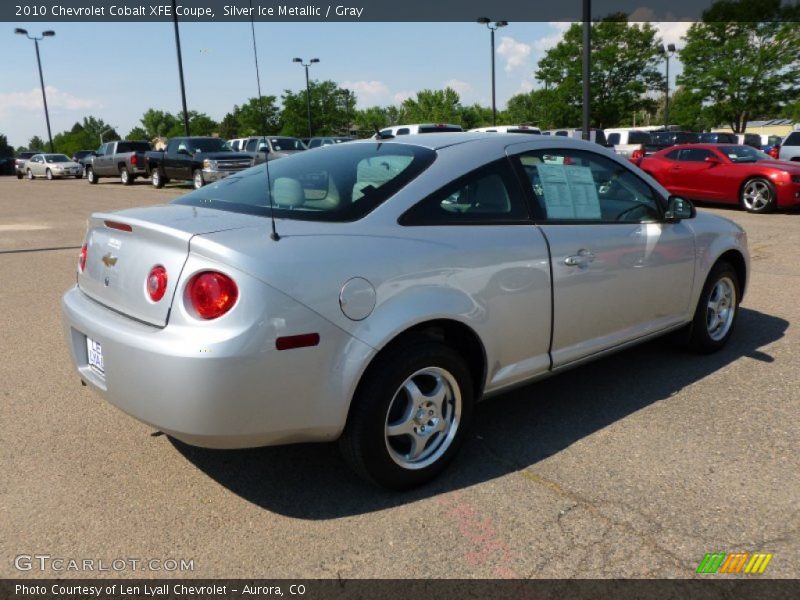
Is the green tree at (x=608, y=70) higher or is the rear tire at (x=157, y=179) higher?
the green tree at (x=608, y=70)

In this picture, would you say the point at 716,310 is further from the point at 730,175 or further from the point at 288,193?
the point at 730,175

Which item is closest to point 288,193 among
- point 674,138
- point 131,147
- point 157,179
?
point 157,179

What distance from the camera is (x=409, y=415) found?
10.0ft

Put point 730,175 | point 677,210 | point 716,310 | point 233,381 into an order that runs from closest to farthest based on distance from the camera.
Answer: point 233,381
point 677,210
point 716,310
point 730,175

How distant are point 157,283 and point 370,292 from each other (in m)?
0.85

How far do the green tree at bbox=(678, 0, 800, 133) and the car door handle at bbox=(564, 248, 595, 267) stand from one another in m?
41.2

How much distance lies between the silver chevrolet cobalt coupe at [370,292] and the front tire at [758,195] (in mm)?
11023

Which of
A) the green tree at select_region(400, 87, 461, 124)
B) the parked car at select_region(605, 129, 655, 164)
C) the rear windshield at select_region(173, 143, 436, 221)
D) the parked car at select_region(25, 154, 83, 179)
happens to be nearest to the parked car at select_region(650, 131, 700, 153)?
the parked car at select_region(605, 129, 655, 164)

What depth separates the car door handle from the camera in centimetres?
357

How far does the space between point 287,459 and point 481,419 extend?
1132 mm

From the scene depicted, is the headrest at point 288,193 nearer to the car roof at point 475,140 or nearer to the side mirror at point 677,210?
the car roof at point 475,140

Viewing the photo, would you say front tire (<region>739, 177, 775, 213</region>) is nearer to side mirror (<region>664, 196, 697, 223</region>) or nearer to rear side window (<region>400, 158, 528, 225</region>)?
side mirror (<region>664, 196, 697, 223</region>)

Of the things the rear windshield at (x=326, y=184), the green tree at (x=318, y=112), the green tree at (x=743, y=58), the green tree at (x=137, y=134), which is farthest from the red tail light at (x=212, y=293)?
the green tree at (x=137, y=134)

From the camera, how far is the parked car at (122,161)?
2633 centimetres
